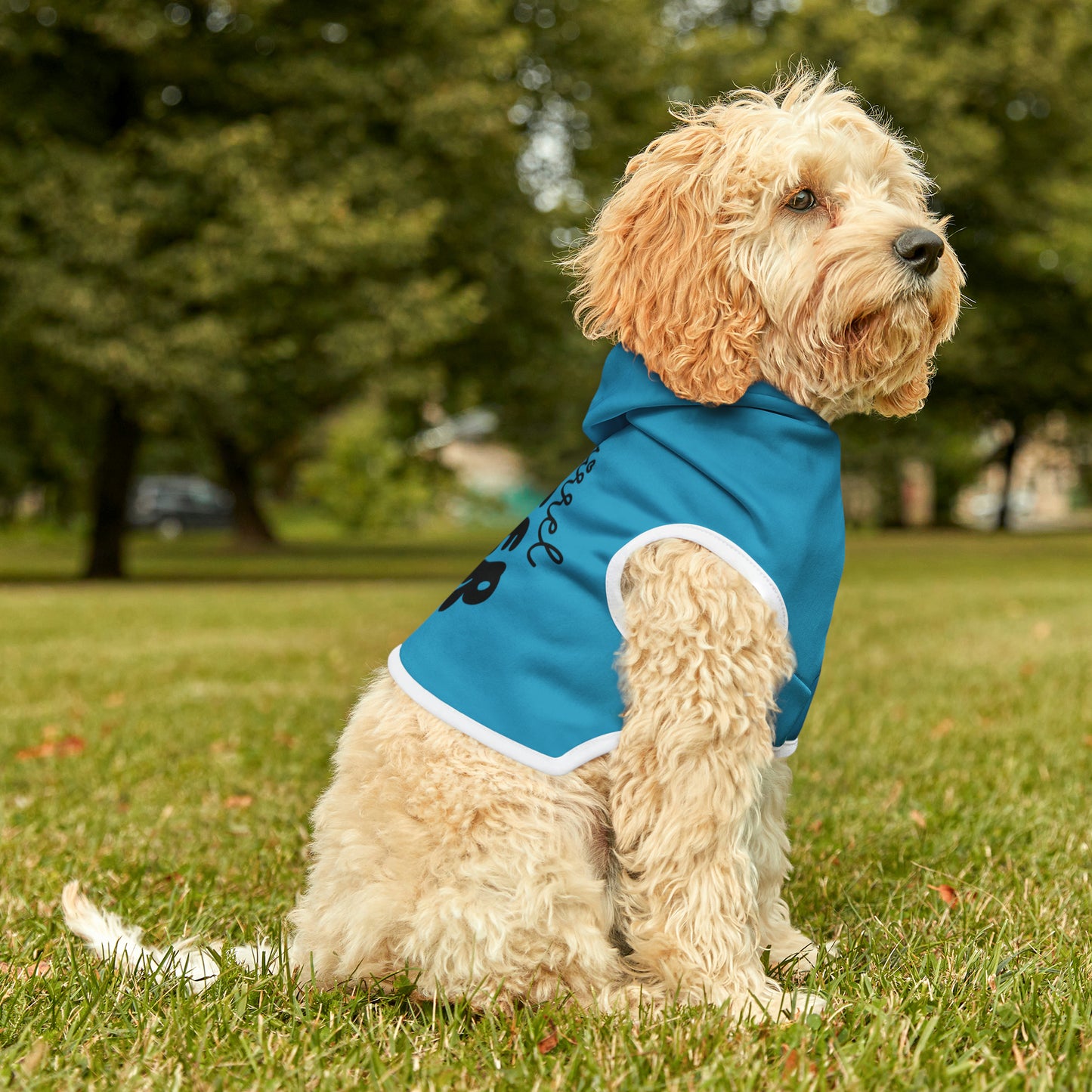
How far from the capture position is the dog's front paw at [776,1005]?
2637mm

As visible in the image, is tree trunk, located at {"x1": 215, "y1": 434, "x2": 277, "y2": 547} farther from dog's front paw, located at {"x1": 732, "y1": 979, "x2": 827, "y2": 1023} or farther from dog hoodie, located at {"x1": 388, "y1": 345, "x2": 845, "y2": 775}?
dog's front paw, located at {"x1": 732, "y1": 979, "x2": 827, "y2": 1023}

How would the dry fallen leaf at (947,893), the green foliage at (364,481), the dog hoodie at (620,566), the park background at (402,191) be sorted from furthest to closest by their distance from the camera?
1. the green foliage at (364,481)
2. the park background at (402,191)
3. the dry fallen leaf at (947,893)
4. the dog hoodie at (620,566)

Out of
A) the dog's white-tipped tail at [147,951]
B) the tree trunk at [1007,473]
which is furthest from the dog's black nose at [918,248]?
the tree trunk at [1007,473]

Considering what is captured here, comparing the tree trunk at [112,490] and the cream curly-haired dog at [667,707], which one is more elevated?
the cream curly-haired dog at [667,707]

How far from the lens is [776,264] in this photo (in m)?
2.79

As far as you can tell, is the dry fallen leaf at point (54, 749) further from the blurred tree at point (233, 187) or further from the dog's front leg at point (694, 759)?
the blurred tree at point (233, 187)

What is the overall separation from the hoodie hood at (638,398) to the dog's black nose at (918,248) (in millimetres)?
429

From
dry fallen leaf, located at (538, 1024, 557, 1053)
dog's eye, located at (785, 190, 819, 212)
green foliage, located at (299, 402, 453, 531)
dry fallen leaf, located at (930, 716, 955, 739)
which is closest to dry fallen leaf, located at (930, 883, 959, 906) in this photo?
dry fallen leaf, located at (538, 1024, 557, 1053)

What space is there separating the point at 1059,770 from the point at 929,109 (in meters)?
18.2

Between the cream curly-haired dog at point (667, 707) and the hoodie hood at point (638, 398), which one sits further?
the hoodie hood at point (638, 398)

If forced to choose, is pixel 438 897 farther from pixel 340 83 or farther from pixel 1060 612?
pixel 340 83

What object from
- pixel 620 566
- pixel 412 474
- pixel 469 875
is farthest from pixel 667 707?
pixel 412 474

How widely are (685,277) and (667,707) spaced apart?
3.44 feet

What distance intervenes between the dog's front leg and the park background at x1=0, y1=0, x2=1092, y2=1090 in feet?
0.60
